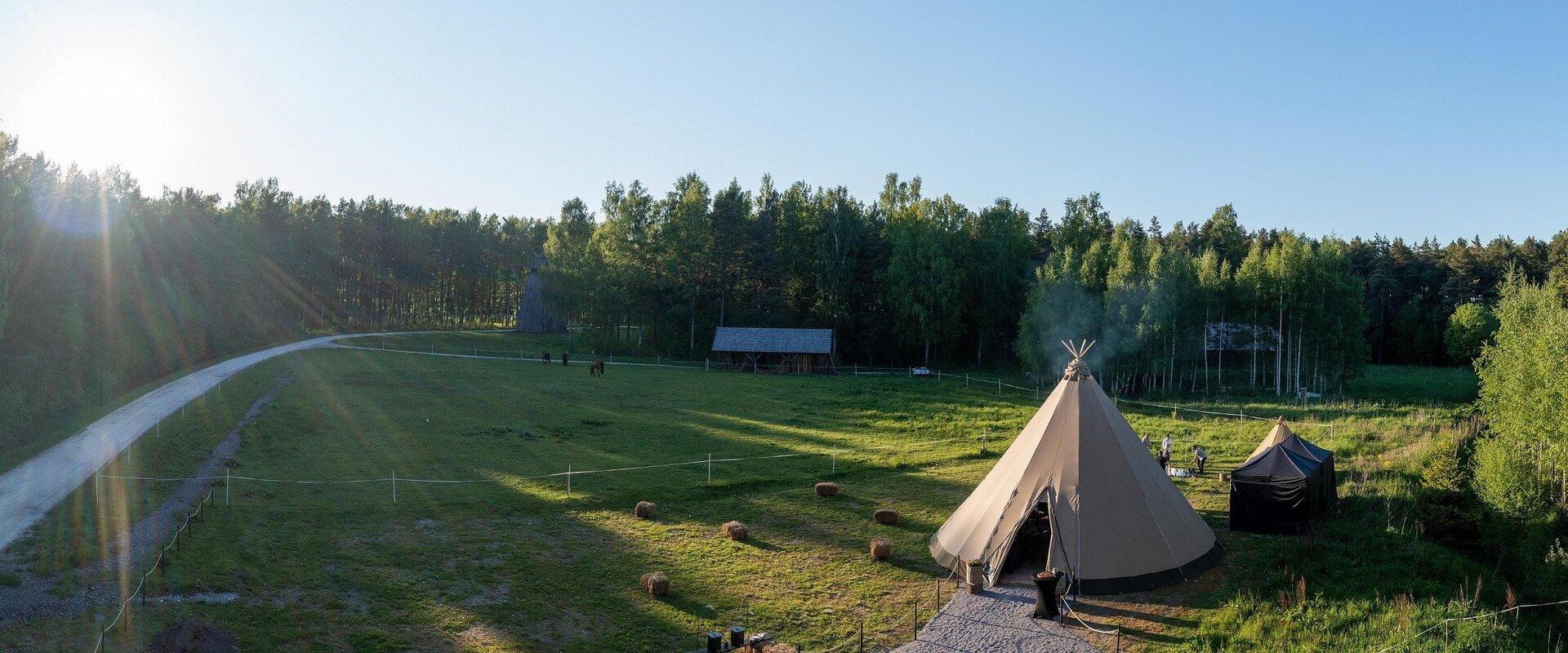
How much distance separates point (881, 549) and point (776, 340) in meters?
43.3

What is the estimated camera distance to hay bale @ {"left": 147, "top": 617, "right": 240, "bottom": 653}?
42.3ft

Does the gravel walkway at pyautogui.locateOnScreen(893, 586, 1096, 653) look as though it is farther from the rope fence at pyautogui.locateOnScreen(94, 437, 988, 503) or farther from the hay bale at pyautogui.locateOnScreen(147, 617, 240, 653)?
the rope fence at pyautogui.locateOnScreen(94, 437, 988, 503)

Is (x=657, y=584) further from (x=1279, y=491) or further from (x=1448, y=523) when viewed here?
(x=1448, y=523)

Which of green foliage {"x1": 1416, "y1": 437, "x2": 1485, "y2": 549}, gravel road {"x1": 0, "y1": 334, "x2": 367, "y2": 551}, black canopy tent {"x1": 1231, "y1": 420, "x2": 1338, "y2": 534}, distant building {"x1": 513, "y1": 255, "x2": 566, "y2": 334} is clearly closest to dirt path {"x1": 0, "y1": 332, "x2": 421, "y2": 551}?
gravel road {"x1": 0, "y1": 334, "x2": 367, "y2": 551}

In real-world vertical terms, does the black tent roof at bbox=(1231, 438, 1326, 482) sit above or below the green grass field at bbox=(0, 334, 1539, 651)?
above

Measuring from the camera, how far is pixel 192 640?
1312 cm

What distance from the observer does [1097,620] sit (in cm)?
1521

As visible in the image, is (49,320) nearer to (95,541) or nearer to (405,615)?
(95,541)

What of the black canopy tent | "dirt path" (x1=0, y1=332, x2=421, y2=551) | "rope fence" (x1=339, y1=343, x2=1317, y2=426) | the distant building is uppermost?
the distant building

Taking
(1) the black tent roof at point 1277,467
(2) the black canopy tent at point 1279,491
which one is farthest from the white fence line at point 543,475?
(2) the black canopy tent at point 1279,491

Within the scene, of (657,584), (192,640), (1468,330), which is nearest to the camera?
(192,640)

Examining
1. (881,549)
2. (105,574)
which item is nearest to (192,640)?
(105,574)

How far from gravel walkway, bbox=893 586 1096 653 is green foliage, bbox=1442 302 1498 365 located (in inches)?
2720

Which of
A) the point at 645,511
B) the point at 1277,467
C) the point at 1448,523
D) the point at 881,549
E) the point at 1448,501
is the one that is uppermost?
the point at 1277,467
